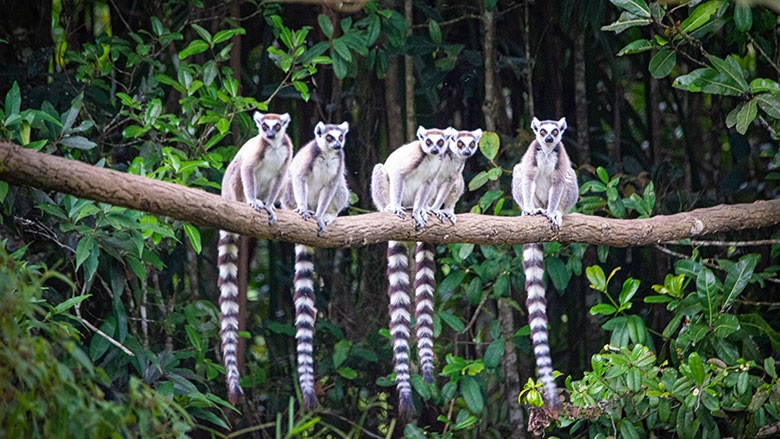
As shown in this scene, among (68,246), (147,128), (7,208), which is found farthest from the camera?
(147,128)

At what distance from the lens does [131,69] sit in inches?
310

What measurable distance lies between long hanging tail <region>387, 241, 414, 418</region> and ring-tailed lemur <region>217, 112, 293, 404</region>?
3.58 ft

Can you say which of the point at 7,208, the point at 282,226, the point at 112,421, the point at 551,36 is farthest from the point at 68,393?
the point at 551,36

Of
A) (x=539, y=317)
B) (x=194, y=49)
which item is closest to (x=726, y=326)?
(x=539, y=317)

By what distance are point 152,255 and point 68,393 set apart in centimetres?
244

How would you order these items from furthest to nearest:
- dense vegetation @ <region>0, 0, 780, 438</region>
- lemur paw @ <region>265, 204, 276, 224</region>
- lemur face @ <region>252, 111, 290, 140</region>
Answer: dense vegetation @ <region>0, 0, 780, 438</region>, lemur face @ <region>252, 111, 290, 140</region>, lemur paw @ <region>265, 204, 276, 224</region>

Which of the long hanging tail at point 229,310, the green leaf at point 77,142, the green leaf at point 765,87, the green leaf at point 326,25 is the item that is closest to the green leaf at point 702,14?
the green leaf at point 765,87

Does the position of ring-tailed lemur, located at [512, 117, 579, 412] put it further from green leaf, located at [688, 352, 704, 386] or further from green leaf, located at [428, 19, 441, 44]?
green leaf, located at [428, 19, 441, 44]

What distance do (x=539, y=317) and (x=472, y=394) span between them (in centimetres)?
109

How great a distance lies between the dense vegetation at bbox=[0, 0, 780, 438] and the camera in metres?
6.14

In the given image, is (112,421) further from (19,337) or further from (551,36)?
(551,36)

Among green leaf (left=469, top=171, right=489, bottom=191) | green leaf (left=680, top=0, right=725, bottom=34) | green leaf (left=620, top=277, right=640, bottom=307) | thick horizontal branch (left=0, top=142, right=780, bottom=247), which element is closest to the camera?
thick horizontal branch (left=0, top=142, right=780, bottom=247)

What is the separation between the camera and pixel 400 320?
21.3 feet

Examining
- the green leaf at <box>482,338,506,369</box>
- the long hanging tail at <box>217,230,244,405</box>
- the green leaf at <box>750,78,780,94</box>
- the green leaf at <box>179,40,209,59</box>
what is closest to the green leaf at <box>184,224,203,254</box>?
the long hanging tail at <box>217,230,244,405</box>
